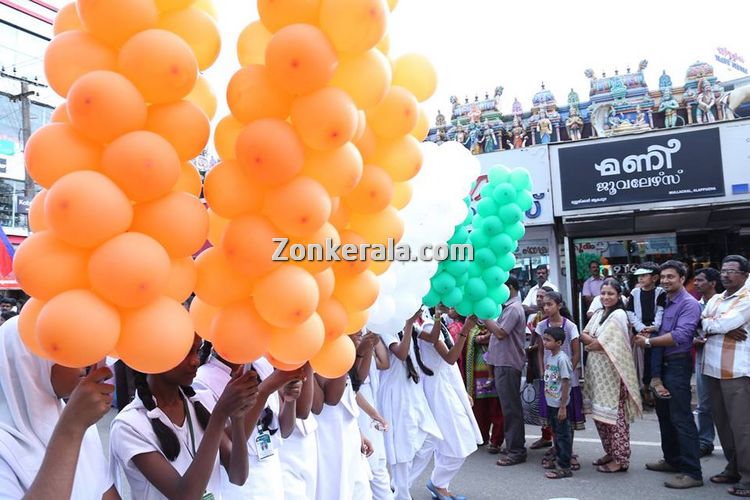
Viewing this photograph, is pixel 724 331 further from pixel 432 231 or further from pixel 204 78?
pixel 204 78

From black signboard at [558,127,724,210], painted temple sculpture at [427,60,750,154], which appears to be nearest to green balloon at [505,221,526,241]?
black signboard at [558,127,724,210]

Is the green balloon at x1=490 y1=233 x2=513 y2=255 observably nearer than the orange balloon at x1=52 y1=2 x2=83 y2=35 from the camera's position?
No

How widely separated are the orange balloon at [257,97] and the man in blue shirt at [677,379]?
13.9 feet

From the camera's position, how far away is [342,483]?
2.99 metres

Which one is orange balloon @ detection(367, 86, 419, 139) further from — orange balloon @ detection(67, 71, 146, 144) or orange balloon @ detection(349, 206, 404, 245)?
orange balloon @ detection(67, 71, 146, 144)

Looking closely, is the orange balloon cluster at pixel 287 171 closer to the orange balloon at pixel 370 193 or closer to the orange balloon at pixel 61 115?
the orange balloon at pixel 370 193

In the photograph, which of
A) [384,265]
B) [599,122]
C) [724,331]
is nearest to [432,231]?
[384,265]

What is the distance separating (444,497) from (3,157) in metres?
20.6

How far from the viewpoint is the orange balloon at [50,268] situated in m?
1.35

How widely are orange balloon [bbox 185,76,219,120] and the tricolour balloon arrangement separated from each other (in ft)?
6.44

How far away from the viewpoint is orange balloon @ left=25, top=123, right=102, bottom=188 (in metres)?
1.40

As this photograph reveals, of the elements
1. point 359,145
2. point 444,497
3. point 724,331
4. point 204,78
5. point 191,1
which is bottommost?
point 444,497

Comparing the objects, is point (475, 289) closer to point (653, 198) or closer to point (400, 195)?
point (400, 195)

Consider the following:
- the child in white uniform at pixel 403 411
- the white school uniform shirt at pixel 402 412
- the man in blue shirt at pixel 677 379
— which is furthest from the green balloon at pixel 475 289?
the man in blue shirt at pixel 677 379
